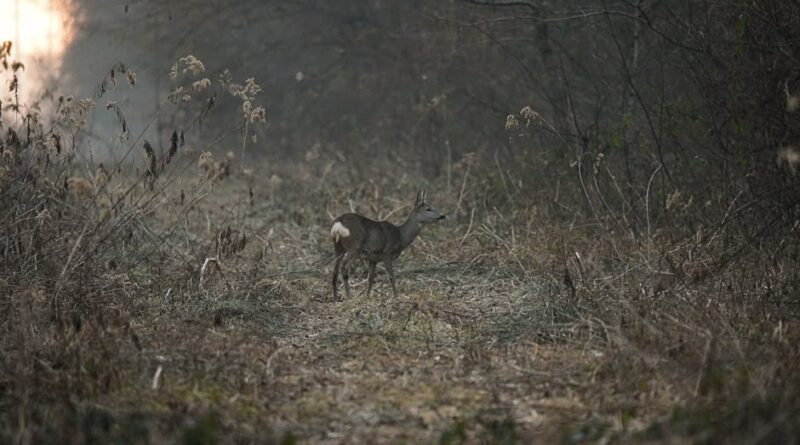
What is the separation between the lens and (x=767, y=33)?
8914 millimetres

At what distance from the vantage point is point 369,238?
10531 millimetres

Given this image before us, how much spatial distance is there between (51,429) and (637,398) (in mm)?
3215

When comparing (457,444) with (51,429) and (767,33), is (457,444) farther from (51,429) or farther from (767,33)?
(767,33)

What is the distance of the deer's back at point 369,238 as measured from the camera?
10.4 metres

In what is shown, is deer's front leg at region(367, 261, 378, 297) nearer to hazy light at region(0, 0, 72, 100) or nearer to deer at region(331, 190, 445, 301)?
deer at region(331, 190, 445, 301)

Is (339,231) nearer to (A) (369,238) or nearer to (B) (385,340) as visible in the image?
(A) (369,238)

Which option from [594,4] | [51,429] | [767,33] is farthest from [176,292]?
[594,4]

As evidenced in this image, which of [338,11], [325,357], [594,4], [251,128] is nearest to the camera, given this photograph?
[325,357]

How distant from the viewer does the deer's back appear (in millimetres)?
10422

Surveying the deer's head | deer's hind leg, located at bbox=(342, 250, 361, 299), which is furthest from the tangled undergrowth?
the deer's head

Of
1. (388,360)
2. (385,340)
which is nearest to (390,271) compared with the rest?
(385,340)

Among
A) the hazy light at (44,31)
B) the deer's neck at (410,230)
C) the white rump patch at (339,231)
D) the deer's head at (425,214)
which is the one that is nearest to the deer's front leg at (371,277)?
the white rump patch at (339,231)

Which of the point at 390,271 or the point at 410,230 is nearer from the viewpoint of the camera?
the point at 390,271

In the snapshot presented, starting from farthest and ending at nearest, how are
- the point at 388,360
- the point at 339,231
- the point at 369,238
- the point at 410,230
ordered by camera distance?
the point at 410,230 → the point at 369,238 → the point at 339,231 → the point at 388,360
